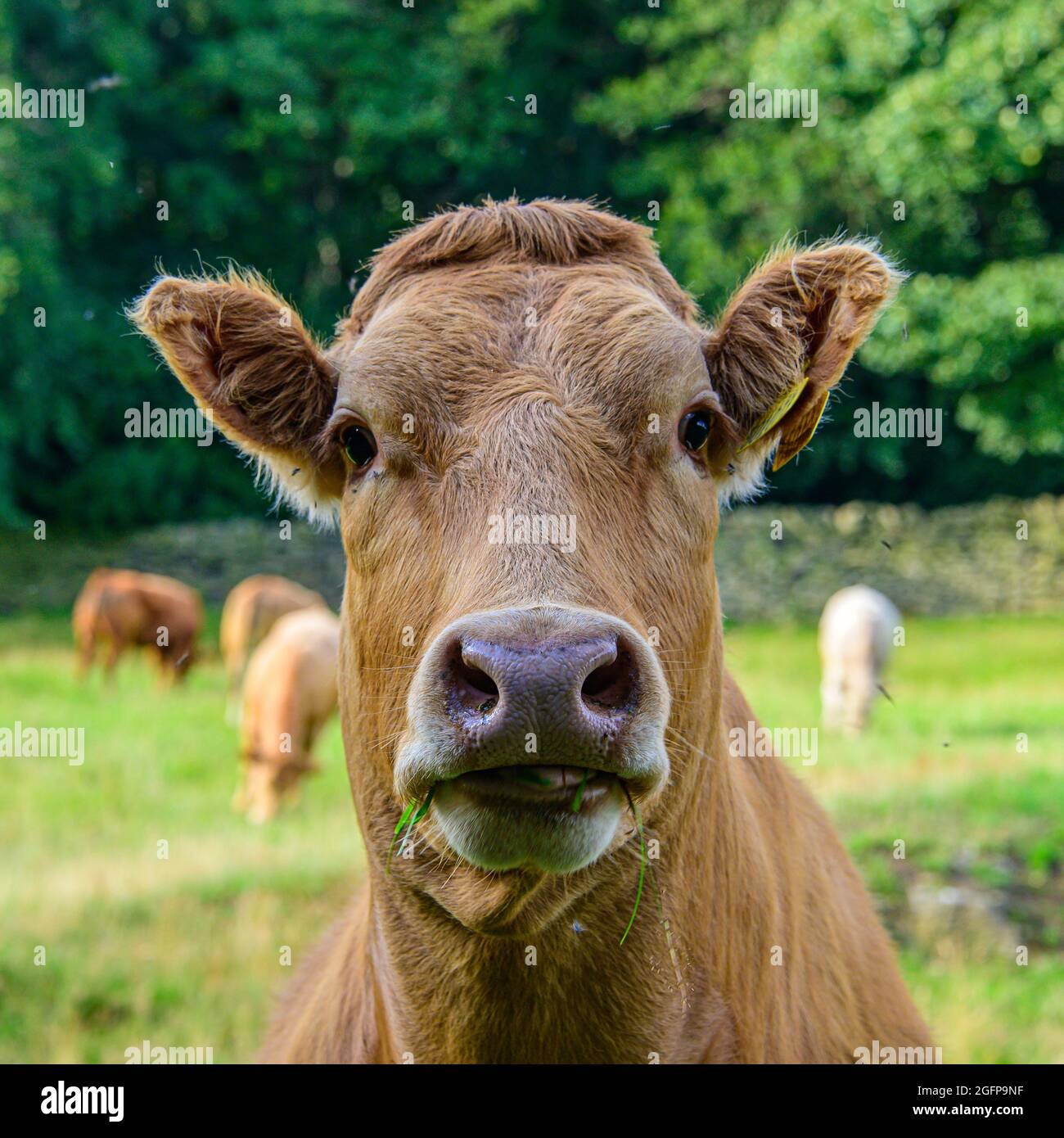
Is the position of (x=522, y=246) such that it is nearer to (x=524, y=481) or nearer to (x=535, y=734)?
(x=524, y=481)

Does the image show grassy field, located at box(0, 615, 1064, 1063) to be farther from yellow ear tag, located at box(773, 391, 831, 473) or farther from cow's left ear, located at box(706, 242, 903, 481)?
cow's left ear, located at box(706, 242, 903, 481)

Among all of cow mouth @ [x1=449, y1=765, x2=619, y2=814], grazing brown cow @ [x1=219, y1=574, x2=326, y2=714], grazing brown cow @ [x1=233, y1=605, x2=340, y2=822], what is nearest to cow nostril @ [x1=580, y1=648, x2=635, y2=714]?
cow mouth @ [x1=449, y1=765, x2=619, y2=814]

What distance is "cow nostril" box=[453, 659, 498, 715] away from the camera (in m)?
2.22

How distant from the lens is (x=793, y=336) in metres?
3.21

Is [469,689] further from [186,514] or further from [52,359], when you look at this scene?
[186,514]

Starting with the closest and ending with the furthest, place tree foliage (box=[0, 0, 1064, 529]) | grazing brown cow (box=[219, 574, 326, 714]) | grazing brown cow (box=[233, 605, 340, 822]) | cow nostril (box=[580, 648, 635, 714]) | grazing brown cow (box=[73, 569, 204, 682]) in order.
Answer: cow nostril (box=[580, 648, 635, 714])
grazing brown cow (box=[233, 605, 340, 822])
grazing brown cow (box=[219, 574, 326, 714])
grazing brown cow (box=[73, 569, 204, 682])
tree foliage (box=[0, 0, 1064, 529])

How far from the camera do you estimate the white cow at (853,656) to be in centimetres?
1516

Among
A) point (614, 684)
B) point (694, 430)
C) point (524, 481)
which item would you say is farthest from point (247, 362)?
point (614, 684)

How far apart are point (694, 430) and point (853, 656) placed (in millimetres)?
13385

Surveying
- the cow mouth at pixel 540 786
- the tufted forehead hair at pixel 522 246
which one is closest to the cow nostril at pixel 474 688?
the cow mouth at pixel 540 786

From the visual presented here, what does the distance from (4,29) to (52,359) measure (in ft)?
19.5

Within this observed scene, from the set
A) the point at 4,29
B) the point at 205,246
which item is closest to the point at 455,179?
the point at 205,246

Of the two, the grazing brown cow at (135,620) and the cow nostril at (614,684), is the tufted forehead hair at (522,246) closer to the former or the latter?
the cow nostril at (614,684)

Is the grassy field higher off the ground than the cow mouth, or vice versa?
the cow mouth
